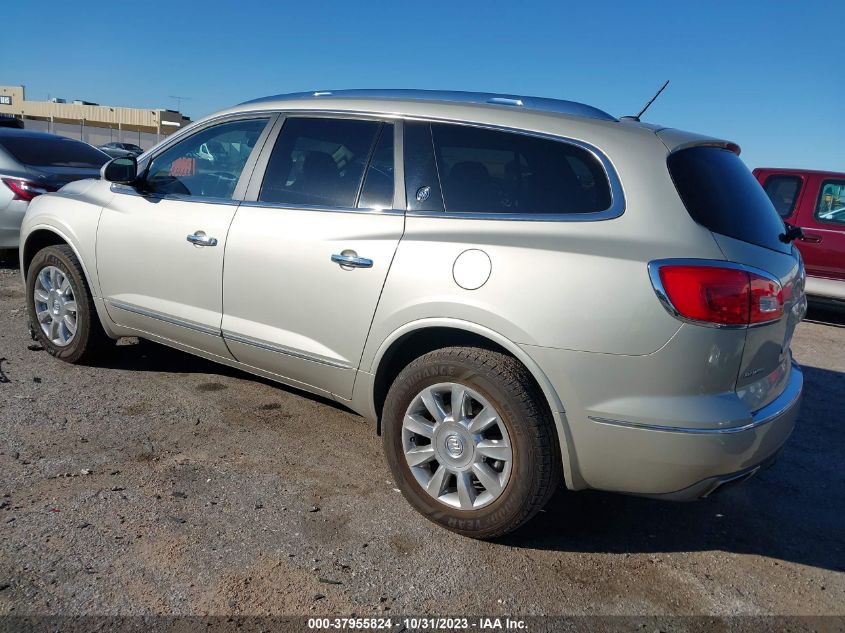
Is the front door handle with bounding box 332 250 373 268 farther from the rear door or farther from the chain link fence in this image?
the chain link fence

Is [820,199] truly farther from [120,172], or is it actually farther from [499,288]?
[120,172]

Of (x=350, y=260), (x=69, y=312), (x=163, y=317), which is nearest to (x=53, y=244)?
(x=69, y=312)

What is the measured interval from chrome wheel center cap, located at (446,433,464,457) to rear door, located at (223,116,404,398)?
61cm

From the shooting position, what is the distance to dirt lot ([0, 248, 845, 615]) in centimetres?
255

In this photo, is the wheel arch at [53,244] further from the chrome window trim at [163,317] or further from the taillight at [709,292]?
the taillight at [709,292]

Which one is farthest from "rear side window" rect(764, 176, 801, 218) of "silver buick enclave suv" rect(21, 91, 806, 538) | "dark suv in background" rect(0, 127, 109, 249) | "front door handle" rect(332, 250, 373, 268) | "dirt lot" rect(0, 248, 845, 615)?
"dark suv in background" rect(0, 127, 109, 249)

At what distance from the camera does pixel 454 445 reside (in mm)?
2975

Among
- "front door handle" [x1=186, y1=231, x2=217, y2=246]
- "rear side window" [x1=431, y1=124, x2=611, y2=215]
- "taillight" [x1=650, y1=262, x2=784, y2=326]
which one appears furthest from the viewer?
"front door handle" [x1=186, y1=231, x2=217, y2=246]

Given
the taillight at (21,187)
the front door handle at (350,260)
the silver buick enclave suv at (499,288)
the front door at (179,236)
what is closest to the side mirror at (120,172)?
the front door at (179,236)

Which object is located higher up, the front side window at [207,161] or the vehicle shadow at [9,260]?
the front side window at [207,161]

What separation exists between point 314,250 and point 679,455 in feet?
6.09

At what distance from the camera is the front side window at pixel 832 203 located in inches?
338

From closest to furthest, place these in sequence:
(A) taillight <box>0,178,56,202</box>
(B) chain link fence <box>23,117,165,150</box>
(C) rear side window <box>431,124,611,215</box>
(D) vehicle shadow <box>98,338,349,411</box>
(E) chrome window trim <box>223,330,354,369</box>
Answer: (C) rear side window <box>431,124,611,215</box> → (E) chrome window trim <box>223,330,354,369</box> → (D) vehicle shadow <box>98,338,349,411</box> → (A) taillight <box>0,178,56,202</box> → (B) chain link fence <box>23,117,165,150</box>

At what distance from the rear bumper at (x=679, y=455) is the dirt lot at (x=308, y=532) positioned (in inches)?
16.7
